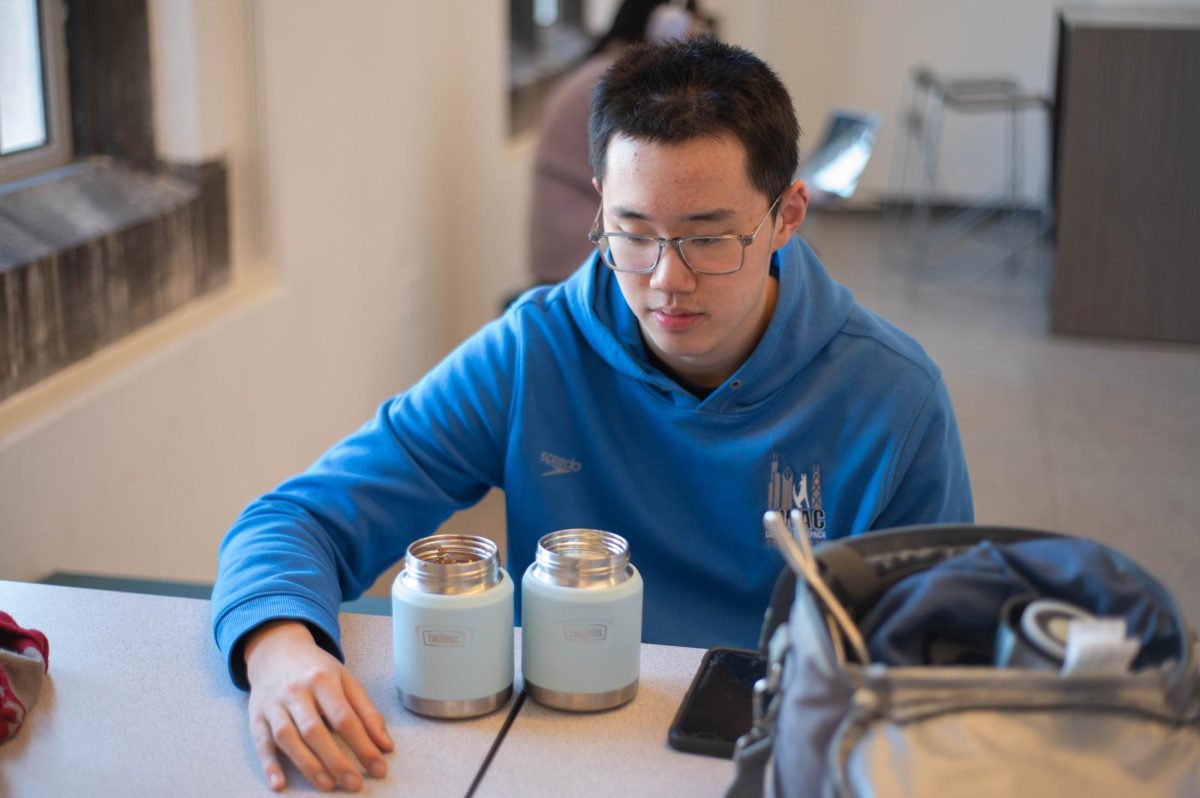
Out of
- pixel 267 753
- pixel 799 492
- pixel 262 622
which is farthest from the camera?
pixel 799 492

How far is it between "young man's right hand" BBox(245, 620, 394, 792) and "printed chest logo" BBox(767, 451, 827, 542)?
0.50 meters

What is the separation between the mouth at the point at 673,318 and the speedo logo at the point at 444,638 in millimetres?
424

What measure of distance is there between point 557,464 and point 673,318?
9.2 inches

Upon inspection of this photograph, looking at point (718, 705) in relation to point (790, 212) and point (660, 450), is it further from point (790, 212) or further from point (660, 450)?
point (790, 212)

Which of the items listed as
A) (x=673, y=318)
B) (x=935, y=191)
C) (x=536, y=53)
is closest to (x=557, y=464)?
(x=673, y=318)

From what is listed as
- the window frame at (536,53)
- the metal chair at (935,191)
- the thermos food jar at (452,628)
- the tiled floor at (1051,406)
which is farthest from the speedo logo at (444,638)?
the metal chair at (935,191)

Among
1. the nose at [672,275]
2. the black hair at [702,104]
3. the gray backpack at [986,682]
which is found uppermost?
the black hair at [702,104]

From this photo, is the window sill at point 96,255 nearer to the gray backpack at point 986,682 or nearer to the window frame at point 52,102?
the window frame at point 52,102

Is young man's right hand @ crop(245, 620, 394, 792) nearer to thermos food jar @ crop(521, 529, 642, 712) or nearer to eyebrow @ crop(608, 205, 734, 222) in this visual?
thermos food jar @ crop(521, 529, 642, 712)

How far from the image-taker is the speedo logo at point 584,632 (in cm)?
98

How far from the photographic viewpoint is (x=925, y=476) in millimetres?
1310

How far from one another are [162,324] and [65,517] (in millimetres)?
407

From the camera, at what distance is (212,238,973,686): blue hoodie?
4.31 feet

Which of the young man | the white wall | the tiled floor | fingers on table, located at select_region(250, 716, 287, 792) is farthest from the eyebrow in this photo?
the tiled floor
